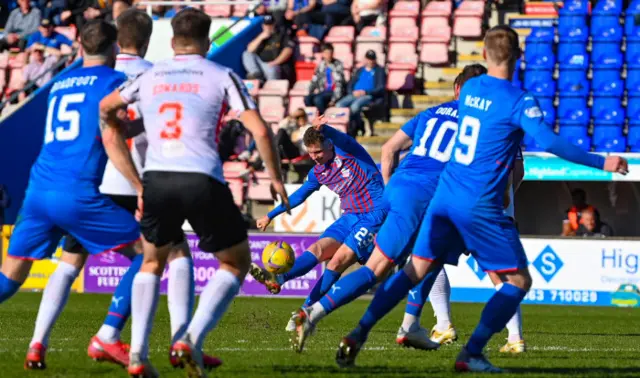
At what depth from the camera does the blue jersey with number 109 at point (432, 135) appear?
929cm

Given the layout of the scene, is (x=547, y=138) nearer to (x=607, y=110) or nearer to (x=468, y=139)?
(x=468, y=139)

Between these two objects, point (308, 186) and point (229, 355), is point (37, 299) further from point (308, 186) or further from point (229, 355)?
point (229, 355)

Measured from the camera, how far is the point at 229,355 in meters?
9.01

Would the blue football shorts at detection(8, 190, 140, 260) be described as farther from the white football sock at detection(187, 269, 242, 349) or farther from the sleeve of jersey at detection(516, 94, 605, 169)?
the sleeve of jersey at detection(516, 94, 605, 169)

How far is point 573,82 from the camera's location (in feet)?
78.4

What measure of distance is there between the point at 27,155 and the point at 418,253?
1814 centimetres

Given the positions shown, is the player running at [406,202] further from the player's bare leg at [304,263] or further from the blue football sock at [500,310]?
the player's bare leg at [304,263]

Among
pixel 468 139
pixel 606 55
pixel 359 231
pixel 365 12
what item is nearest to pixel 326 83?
pixel 365 12

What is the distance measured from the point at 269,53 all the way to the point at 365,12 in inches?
83.6

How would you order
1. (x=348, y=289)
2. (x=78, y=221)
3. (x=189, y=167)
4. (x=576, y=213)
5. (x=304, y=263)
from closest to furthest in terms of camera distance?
1. (x=189, y=167)
2. (x=78, y=221)
3. (x=348, y=289)
4. (x=304, y=263)
5. (x=576, y=213)

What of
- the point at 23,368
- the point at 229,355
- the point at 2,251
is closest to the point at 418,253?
the point at 229,355

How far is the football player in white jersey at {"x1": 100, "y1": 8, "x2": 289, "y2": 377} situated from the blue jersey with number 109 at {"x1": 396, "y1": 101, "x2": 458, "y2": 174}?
2708 mm

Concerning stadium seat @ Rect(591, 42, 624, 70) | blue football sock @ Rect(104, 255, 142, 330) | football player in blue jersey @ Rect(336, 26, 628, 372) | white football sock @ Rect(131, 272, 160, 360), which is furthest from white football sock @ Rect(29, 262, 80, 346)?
stadium seat @ Rect(591, 42, 624, 70)

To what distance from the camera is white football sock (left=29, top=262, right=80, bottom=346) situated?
7.60 meters
